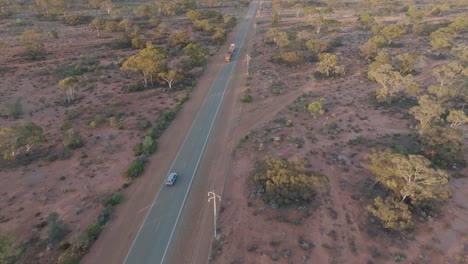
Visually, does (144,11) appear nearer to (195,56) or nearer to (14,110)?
(195,56)

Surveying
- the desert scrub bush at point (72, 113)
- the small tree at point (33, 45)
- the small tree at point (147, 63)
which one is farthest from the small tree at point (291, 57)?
the small tree at point (33, 45)

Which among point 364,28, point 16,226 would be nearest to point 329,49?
point 364,28

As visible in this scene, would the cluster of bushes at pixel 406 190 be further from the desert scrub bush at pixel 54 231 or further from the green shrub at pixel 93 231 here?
the desert scrub bush at pixel 54 231

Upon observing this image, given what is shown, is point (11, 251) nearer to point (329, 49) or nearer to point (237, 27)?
point (329, 49)

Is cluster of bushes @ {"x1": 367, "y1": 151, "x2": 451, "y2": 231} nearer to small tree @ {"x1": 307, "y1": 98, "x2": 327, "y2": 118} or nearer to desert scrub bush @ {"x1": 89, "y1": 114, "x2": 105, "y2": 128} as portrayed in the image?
small tree @ {"x1": 307, "y1": 98, "x2": 327, "y2": 118}

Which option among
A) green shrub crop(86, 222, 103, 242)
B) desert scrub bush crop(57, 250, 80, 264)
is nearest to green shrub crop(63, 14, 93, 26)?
green shrub crop(86, 222, 103, 242)

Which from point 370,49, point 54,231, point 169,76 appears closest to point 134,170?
point 54,231
